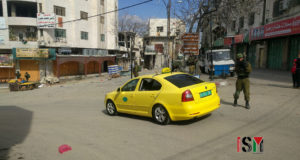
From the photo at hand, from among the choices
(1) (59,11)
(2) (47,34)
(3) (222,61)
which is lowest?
(3) (222,61)

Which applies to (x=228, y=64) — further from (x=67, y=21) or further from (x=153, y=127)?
(x=67, y=21)

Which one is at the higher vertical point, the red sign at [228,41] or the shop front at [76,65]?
the red sign at [228,41]

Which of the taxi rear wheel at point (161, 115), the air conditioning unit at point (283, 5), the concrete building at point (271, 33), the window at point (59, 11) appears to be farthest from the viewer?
the window at point (59, 11)

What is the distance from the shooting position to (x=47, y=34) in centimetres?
2783

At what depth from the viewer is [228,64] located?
50.6 ft

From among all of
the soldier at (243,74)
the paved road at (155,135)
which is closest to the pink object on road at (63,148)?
the paved road at (155,135)

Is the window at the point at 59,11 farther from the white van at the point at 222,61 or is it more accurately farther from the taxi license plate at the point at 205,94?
the taxi license plate at the point at 205,94

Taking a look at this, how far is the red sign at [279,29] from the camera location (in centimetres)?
1570

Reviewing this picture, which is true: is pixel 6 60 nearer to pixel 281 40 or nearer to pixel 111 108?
pixel 111 108

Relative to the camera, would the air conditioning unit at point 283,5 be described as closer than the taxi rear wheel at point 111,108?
No

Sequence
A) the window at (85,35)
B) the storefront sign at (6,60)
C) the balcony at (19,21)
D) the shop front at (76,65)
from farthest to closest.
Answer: the window at (85,35) < the shop front at (76,65) < the balcony at (19,21) < the storefront sign at (6,60)

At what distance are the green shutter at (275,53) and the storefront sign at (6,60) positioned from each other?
102 ft

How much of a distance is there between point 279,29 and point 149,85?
16746mm

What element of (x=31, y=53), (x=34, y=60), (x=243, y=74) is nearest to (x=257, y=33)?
(x=243, y=74)
